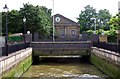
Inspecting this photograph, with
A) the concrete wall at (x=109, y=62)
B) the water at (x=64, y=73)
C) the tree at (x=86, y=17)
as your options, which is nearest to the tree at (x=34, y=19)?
the tree at (x=86, y=17)

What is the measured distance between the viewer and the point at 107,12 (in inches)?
3324

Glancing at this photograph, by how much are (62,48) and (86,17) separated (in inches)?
1902

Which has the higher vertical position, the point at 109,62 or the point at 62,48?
the point at 62,48

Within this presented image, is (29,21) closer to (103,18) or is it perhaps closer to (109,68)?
(109,68)

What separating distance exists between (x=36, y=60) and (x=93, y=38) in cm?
713

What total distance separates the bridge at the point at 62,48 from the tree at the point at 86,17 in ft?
143

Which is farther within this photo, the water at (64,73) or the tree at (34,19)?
the tree at (34,19)

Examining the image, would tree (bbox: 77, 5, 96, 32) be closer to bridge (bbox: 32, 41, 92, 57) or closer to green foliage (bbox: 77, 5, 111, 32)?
green foliage (bbox: 77, 5, 111, 32)

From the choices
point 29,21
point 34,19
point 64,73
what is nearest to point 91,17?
point 34,19

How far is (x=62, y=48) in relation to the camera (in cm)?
3238


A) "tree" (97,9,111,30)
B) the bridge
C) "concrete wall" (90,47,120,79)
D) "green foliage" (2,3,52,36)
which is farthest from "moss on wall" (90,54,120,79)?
"tree" (97,9,111,30)

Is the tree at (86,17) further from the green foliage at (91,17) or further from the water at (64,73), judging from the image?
the water at (64,73)

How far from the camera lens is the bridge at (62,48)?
31.9 metres

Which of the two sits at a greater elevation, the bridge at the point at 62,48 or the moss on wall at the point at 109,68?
the bridge at the point at 62,48
